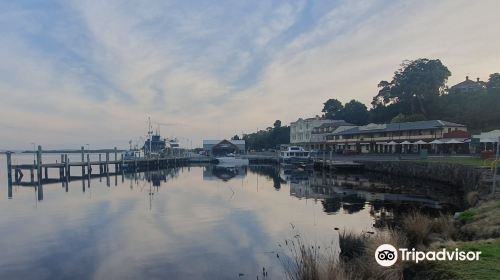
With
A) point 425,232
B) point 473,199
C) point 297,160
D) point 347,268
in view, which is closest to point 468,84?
point 297,160

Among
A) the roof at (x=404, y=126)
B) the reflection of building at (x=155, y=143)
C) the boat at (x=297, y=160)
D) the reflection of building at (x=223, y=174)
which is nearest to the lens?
the reflection of building at (x=223, y=174)

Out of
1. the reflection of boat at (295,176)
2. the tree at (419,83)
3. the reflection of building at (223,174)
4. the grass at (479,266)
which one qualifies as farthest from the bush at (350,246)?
the tree at (419,83)

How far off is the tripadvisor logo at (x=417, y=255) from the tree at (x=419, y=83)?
8851 centimetres

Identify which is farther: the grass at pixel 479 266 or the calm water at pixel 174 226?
the calm water at pixel 174 226

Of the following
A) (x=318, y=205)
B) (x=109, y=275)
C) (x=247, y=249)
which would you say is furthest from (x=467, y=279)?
(x=318, y=205)

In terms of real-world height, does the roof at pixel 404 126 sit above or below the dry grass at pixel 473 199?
above

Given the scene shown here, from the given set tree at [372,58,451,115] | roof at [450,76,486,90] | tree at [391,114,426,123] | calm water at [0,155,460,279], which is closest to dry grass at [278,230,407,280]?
calm water at [0,155,460,279]

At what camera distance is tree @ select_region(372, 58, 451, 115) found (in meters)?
90.4

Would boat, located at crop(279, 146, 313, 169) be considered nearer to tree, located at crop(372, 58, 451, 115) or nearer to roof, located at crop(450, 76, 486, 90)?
tree, located at crop(372, 58, 451, 115)

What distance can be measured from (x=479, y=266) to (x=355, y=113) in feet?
356

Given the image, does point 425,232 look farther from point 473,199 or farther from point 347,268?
point 473,199

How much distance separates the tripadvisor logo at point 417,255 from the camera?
8.74 m

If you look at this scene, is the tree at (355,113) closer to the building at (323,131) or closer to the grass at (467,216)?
the building at (323,131)

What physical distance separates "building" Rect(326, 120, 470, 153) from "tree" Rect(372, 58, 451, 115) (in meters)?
17.5
